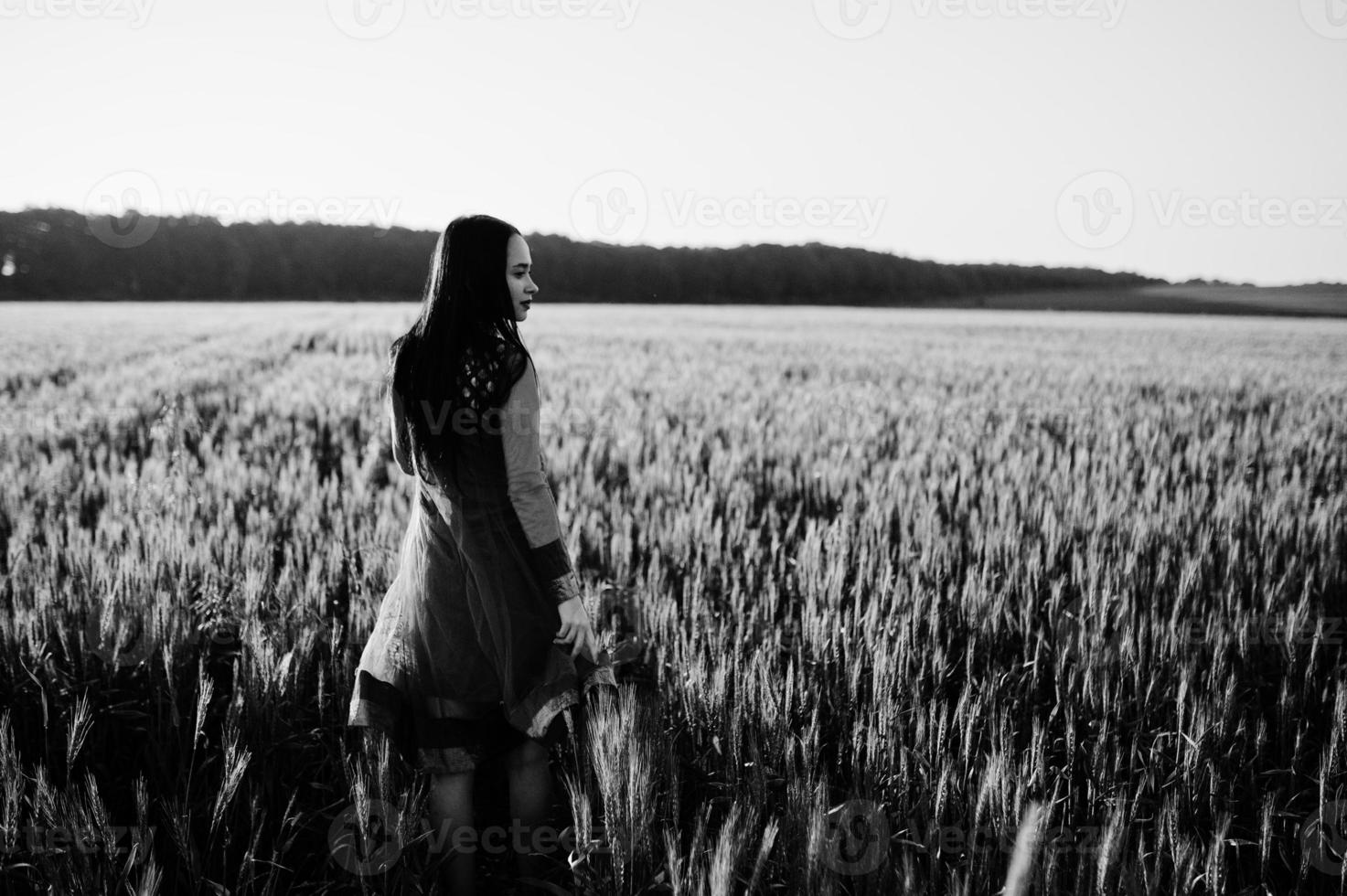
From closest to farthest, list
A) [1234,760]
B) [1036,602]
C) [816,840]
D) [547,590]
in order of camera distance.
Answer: [816,840]
[547,590]
[1234,760]
[1036,602]

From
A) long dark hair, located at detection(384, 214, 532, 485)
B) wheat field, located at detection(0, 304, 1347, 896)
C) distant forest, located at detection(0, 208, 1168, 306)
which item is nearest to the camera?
wheat field, located at detection(0, 304, 1347, 896)

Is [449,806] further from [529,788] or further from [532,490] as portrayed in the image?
[532,490]

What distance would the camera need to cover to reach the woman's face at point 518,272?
1.54 meters

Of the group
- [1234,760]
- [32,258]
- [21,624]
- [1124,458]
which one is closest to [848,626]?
[1234,760]

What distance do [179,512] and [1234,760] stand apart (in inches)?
134

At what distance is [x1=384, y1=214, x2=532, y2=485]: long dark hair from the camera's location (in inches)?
60.2

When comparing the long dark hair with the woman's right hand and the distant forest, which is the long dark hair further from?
the distant forest

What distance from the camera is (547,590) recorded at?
1.62m

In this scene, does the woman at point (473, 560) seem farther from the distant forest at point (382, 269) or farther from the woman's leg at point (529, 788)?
the distant forest at point (382, 269)

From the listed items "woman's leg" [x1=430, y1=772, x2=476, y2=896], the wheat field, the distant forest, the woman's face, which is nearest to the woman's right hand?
the wheat field

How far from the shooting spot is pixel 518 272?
1562 mm

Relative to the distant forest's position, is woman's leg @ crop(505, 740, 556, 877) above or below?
below

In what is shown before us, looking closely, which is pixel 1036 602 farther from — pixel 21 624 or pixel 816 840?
pixel 21 624

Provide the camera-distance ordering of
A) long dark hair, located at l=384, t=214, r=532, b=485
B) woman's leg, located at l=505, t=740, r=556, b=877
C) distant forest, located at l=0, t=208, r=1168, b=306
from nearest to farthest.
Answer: long dark hair, located at l=384, t=214, r=532, b=485 < woman's leg, located at l=505, t=740, r=556, b=877 < distant forest, located at l=0, t=208, r=1168, b=306
